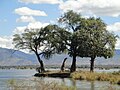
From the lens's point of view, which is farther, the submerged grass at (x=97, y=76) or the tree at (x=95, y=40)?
the tree at (x=95, y=40)

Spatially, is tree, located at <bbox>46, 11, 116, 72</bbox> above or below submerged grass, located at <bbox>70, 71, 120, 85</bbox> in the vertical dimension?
above

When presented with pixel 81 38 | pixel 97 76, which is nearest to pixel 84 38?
pixel 81 38

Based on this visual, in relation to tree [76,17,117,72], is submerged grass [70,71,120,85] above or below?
below

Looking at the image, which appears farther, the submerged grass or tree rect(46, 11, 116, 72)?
tree rect(46, 11, 116, 72)

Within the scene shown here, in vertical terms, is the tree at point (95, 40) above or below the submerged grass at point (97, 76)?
above

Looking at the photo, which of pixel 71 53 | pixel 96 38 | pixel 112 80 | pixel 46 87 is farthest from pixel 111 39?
pixel 46 87

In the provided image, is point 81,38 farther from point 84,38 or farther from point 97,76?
point 97,76

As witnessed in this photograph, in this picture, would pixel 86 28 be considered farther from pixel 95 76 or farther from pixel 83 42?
pixel 95 76

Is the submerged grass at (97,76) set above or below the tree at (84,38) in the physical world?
below

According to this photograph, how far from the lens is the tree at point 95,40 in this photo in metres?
69.2

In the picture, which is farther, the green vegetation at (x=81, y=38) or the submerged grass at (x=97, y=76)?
the green vegetation at (x=81, y=38)

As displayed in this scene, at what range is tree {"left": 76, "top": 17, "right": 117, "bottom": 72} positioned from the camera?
69250 millimetres

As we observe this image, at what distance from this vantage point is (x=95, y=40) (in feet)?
229

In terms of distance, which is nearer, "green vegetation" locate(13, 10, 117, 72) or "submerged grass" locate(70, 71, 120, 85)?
"submerged grass" locate(70, 71, 120, 85)
